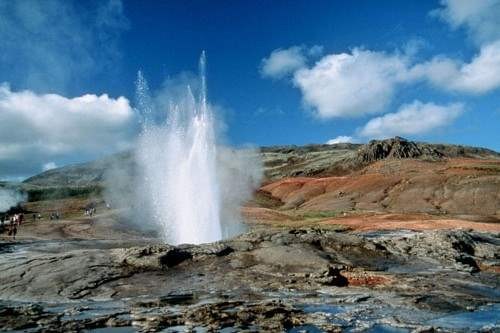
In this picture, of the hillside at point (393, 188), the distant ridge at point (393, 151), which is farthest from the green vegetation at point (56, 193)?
the distant ridge at point (393, 151)

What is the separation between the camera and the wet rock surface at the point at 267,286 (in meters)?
11.3

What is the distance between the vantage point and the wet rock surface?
11.3m

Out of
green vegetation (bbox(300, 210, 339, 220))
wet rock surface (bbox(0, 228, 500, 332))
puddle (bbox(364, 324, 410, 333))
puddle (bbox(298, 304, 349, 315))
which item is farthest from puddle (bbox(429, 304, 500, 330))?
green vegetation (bbox(300, 210, 339, 220))

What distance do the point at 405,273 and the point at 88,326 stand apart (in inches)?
407

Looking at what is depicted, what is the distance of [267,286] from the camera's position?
597 inches

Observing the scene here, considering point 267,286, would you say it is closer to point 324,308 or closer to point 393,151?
point 324,308

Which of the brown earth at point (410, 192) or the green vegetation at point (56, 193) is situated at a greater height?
the green vegetation at point (56, 193)

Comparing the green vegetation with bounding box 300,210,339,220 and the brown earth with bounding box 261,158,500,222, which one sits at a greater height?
the brown earth with bounding box 261,158,500,222

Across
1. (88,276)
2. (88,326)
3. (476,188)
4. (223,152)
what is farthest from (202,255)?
(223,152)

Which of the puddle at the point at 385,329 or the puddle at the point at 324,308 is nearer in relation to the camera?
the puddle at the point at 385,329

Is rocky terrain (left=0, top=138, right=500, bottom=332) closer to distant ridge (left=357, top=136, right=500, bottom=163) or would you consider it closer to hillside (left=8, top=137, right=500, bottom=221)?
hillside (left=8, top=137, right=500, bottom=221)

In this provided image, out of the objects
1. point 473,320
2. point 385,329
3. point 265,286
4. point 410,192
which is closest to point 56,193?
point 410,192

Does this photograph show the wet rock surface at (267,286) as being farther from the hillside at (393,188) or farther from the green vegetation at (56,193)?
the green vegetation at (56,193)

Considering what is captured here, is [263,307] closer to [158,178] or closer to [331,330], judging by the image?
[331,330]
